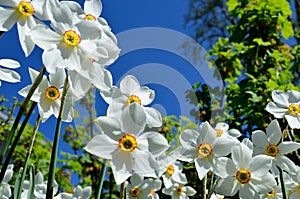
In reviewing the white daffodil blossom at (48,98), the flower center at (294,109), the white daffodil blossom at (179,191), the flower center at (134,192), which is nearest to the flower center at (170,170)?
the white daffodil blossom at (179,191)

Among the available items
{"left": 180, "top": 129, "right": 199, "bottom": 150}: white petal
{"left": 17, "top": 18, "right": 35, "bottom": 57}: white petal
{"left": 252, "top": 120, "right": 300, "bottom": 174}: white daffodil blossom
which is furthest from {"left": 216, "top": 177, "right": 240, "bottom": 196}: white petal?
{"left": 17, "top": 18, "right": 35, "bottom": 57}: white petal

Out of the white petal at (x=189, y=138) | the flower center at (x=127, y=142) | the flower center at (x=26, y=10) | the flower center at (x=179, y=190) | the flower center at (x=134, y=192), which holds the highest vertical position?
the flower center at (x=26, y=10)

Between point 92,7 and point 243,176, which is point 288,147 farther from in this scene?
point 92,7

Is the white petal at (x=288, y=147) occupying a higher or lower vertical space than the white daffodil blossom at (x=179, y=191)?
higher

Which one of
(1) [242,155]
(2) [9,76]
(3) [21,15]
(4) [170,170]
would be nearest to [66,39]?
(3) [21,15]

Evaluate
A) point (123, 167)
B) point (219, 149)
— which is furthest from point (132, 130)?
point (219, 149)

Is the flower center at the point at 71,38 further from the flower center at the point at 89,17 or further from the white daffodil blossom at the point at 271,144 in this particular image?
the white daffodil blossom at the point at 271,144

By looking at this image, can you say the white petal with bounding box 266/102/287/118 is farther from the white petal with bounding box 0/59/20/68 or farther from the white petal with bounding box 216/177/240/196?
the white petal with bounding box 0/59/20/68
